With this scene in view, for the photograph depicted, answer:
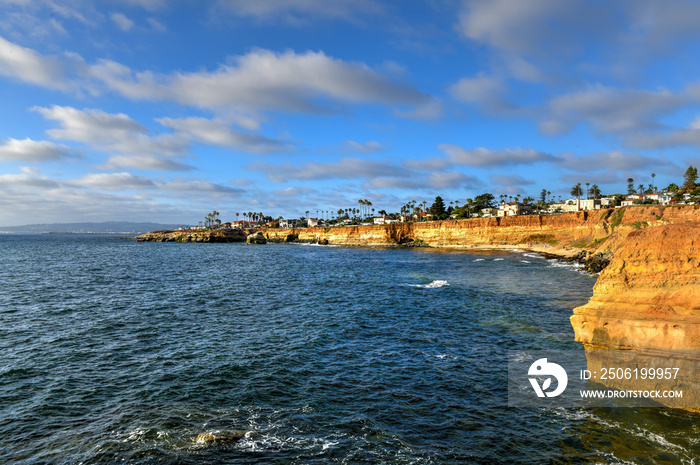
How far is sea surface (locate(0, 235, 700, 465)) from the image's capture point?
34.2ft

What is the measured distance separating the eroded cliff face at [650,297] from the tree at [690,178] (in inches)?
4380

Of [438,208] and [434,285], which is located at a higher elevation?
[438,208]

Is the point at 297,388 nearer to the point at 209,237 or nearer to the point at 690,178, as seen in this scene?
the point at 690,178

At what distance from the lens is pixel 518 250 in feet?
299

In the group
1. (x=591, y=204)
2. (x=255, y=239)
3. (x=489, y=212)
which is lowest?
(x=255, y=239)

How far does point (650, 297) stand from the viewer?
12.7 m

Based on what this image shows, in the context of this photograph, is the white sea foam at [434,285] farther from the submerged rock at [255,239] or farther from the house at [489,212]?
the house at [489,212]

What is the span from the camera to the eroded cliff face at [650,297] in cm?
1177

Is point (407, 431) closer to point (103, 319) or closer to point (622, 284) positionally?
point (622, 284)

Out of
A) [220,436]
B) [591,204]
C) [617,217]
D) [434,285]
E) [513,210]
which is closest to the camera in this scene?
[220,436]

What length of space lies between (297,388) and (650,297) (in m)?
13.8

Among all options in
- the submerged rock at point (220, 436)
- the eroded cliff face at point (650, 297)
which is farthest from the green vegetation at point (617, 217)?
the submerged rock at point (220, 436)

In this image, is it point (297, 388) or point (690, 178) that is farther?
point (690, 178)

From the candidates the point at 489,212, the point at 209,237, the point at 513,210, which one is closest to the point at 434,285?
the point at 513,210
